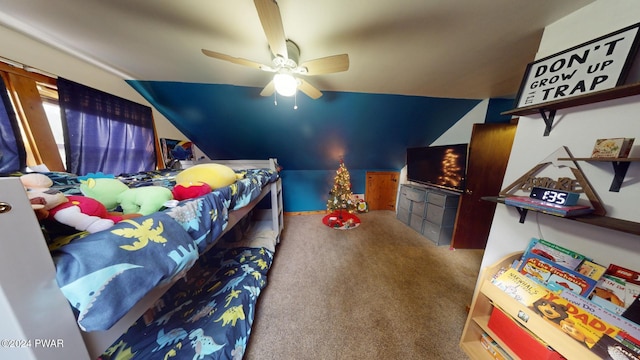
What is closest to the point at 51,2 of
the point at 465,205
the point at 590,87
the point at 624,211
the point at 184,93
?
the point at 184,93

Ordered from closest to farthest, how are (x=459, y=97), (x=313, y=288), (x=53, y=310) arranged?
(x=53, y=310)
(x=313, y=288)
(x=459, y=97)

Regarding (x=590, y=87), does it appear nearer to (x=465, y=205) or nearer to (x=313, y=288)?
(x=465, y=205)

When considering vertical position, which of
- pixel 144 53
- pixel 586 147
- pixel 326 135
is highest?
pixel 144 53

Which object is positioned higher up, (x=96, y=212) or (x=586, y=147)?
(x=586, y=147)

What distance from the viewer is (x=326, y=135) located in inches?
111

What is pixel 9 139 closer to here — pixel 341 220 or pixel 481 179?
pixel 341 220

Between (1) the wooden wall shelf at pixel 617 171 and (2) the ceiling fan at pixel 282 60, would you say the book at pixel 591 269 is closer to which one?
(1) the wooden wall shelf at pixel 617 171

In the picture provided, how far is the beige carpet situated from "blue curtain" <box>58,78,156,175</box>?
207 centimetres

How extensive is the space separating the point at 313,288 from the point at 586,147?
84.1 inches

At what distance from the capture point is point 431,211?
2637 mm

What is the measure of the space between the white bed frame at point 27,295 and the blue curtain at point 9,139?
Result: 1.70 metres

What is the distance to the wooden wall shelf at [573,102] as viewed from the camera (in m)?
0.74

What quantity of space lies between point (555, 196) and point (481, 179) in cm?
152

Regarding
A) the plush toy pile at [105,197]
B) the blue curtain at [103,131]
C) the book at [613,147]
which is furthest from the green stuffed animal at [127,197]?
the book at [613,147]
